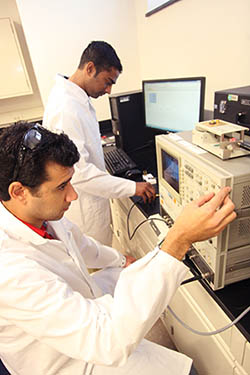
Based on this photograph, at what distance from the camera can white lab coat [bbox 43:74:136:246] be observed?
1276 mm

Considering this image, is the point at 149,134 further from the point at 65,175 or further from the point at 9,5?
→ the point at 9,5

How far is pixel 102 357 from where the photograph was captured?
1.86ft

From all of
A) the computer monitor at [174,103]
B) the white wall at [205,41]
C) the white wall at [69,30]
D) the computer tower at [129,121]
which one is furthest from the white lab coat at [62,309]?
the white wall at [69,30]

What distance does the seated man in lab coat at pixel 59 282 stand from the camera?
1.87ft

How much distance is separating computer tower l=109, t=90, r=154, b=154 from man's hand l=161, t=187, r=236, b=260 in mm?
1345

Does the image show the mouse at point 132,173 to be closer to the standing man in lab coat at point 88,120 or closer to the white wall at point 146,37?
the standing man in lab coat at point 88,120

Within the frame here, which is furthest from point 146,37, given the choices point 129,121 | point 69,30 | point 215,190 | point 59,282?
point 59,282

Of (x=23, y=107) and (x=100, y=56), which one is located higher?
(x=100, y=56)

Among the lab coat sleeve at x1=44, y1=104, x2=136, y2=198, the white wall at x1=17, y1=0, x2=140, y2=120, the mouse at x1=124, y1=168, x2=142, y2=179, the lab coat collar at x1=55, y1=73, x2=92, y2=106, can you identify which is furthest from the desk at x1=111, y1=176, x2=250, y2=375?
the white wall at x1=17, y1=0, x2=140, y2=120

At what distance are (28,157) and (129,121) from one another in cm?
135

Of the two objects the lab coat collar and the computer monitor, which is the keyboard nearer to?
the computer monitor

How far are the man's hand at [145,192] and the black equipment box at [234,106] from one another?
48 centimetres

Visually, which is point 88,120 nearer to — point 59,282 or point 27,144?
point 27,144

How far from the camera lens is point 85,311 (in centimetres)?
59
